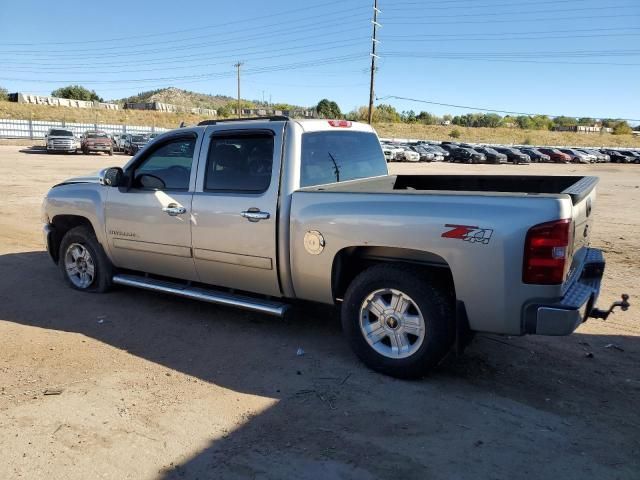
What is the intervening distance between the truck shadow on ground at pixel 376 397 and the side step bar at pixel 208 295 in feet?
0.98

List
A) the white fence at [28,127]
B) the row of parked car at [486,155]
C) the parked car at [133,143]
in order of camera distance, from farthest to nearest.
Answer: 1. the white fence at [28,127]
2. the row of parked car at [486,155]
3. the parked car at [133,143]

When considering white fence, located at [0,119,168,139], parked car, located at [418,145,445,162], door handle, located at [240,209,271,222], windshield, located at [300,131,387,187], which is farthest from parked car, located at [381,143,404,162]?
door handle, located at [240,209,271,222]

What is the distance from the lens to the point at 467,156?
162 feet

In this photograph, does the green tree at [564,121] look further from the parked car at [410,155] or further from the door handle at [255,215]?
the door handle at [255,215]

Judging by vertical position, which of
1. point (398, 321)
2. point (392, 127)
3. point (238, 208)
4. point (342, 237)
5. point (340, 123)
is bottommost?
point (398, 321)

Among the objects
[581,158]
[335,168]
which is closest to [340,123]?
[335,168]

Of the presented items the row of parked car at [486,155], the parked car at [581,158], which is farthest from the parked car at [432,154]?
the parked car at [581,158]

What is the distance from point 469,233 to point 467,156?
159 feet

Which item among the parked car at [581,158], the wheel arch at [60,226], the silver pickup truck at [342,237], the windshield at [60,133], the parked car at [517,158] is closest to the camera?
the silver pickup truck at [342,237]

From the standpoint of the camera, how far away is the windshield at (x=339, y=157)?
4523mm

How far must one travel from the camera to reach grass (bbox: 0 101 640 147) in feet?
232

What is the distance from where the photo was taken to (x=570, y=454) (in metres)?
2.99

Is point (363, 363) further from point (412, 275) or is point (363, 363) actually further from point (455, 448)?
point (455, 448)

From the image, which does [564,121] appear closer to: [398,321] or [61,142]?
[61,142]
